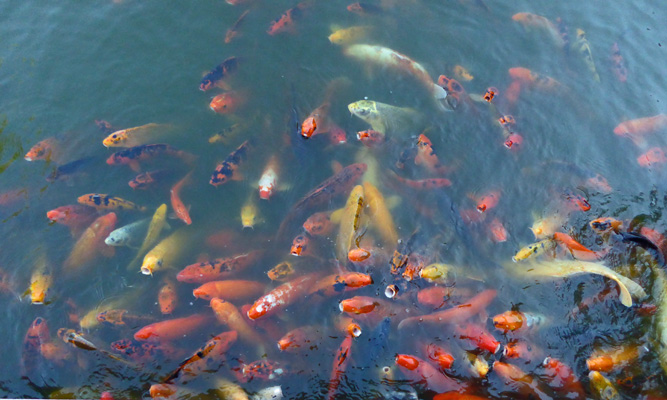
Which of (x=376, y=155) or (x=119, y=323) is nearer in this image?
(x=119, y=323)

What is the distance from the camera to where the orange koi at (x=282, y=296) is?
7.92 m

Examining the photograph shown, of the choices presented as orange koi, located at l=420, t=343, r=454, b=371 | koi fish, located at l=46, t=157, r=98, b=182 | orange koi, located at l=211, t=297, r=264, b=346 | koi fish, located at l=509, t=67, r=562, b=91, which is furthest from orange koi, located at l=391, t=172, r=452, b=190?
koi fish, located at l=46, t=157, r=98, b=182

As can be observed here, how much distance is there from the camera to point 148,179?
378 inches

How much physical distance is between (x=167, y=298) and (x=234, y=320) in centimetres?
145

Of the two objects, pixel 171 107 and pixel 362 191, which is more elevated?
pixel 171 107

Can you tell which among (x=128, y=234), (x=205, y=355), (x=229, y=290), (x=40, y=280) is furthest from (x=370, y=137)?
(x=40, y=280)

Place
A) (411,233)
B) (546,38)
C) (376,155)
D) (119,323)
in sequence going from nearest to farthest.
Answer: (119,323) < (411,233) < (376,155) < (546,38)

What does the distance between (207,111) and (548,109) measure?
8.85 meters

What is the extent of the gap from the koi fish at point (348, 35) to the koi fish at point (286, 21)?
47.0 inches

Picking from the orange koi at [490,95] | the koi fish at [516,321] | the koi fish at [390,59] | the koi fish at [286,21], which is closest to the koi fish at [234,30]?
the koi fish at [286,21]

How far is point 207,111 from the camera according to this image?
422 inches

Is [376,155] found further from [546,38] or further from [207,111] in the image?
[546,38]

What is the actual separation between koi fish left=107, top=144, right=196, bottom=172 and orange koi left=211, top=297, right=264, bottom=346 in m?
3.78

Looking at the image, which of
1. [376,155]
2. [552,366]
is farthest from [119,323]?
[552,366]
